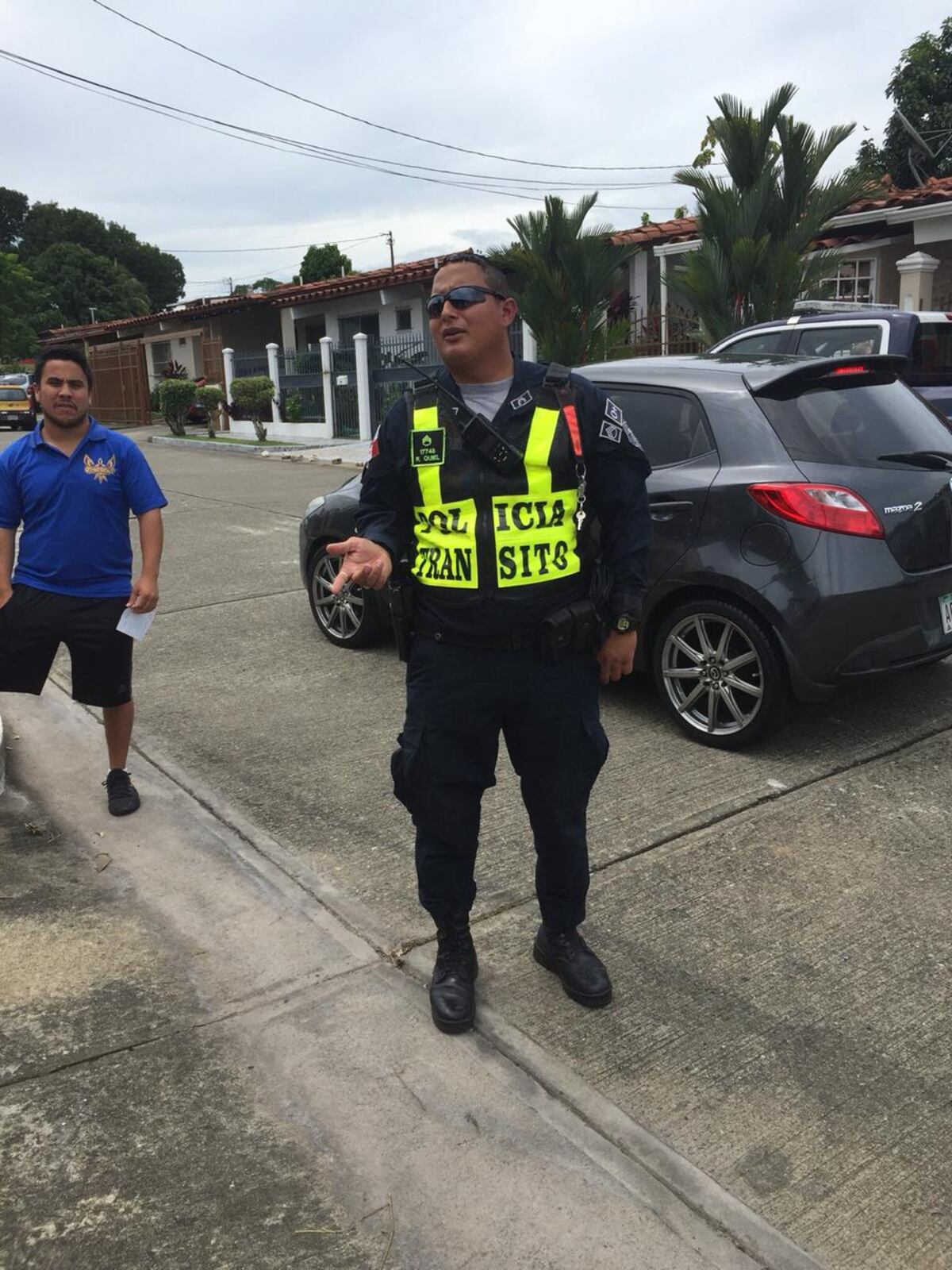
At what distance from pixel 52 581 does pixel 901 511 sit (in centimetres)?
322

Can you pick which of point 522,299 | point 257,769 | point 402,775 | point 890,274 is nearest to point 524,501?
point 402,775

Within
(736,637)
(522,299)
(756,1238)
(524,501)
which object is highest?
(522,299)

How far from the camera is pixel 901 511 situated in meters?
4.21

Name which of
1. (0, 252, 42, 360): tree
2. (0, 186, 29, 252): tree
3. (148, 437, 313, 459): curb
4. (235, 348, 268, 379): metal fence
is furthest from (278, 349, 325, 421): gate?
(0, 186, 29, 252): tree

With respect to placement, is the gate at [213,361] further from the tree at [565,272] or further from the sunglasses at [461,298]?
the sunglasses at [461,298]

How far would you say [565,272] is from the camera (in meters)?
12.7

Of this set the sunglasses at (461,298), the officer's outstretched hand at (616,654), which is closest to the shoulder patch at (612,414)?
the sunglasses at (461,298)

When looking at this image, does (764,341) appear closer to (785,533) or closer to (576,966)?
(785,533)

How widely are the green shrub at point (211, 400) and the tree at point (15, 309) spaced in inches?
1018

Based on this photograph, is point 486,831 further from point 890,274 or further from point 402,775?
point 890,274

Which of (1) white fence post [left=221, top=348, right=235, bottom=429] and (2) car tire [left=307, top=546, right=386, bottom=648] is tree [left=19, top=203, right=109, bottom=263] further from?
(2) car tire [left=307, top=546, right=386, bottom=648]

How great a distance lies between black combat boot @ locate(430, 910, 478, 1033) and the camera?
2.73 metres

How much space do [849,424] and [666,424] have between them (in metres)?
0.75

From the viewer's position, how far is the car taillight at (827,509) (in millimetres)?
4125
